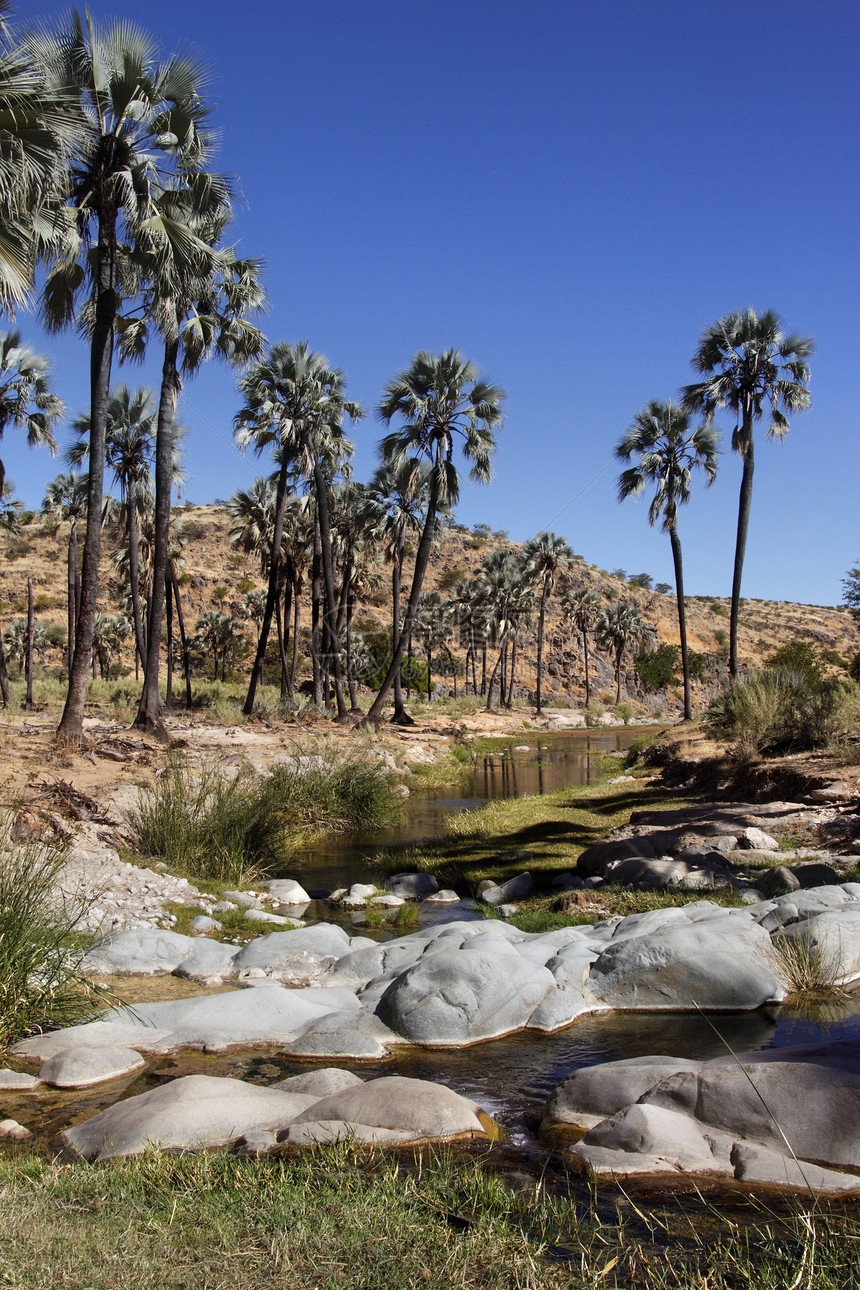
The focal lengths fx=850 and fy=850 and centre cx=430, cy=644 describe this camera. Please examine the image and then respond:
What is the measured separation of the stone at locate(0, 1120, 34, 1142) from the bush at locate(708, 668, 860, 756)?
15068 millimetres

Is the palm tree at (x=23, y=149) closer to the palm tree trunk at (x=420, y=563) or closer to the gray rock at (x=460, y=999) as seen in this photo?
the gray rock at (x=460, y=999)

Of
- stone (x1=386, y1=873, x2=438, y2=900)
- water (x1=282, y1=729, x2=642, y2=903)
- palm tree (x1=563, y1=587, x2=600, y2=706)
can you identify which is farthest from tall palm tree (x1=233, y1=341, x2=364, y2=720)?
palm tree (x1=563, y1=587, x2=600, y2=706)

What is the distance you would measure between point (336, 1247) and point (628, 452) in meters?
32.4

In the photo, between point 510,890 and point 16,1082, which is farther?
point 510,890

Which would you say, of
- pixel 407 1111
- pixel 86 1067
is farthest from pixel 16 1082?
pixel 407 1111

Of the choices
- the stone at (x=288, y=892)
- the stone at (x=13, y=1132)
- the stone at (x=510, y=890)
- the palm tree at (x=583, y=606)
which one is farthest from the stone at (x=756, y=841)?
the palm tree at (x=583, y=606)

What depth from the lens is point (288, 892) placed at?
11297 mm

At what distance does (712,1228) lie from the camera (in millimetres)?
3395

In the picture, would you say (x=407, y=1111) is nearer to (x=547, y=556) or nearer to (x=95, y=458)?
(x=95, y=458)

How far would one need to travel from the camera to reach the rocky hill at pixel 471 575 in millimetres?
69500

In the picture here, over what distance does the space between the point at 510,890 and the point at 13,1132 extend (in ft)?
24.8

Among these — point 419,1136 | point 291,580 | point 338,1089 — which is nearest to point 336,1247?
point 419,1136

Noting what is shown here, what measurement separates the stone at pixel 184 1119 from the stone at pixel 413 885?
7.19 metres

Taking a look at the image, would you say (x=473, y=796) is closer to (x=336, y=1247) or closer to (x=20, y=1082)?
(x=20, y=1082)
